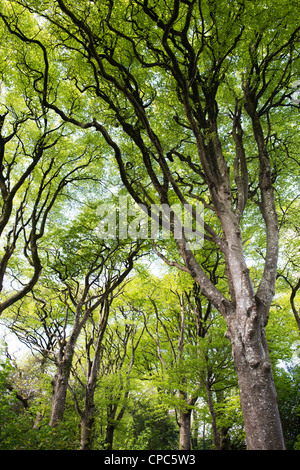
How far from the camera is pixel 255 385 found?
3072mm

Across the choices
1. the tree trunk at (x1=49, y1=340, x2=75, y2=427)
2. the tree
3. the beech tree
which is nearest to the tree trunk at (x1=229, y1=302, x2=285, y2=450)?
the beech tree

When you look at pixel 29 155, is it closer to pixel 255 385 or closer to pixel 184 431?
pixel 255 385

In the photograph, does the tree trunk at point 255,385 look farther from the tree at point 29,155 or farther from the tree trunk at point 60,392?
the tree trunk at point 60,392

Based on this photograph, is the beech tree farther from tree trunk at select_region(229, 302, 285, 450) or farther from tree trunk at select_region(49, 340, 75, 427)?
tree trunk at select_region(49, 340, 75, 427)

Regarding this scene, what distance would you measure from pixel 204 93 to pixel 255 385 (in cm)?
539

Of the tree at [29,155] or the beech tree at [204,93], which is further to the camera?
the tree at [29,155]

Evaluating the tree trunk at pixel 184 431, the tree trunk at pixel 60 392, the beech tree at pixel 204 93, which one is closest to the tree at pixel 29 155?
the beech tree at pixel 204 93

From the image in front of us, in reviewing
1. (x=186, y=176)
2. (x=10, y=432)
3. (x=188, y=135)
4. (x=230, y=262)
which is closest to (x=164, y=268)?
(x=186, y=176)

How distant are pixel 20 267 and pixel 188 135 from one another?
8592 mm

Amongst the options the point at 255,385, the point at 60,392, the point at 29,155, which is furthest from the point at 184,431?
the point at 29,155

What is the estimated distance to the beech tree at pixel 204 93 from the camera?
348cm

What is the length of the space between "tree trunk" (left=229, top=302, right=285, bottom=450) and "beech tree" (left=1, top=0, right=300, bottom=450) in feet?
0.04

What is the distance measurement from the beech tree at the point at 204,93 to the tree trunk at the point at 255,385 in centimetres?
1

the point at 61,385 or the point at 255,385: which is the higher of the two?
the point at 255,385
